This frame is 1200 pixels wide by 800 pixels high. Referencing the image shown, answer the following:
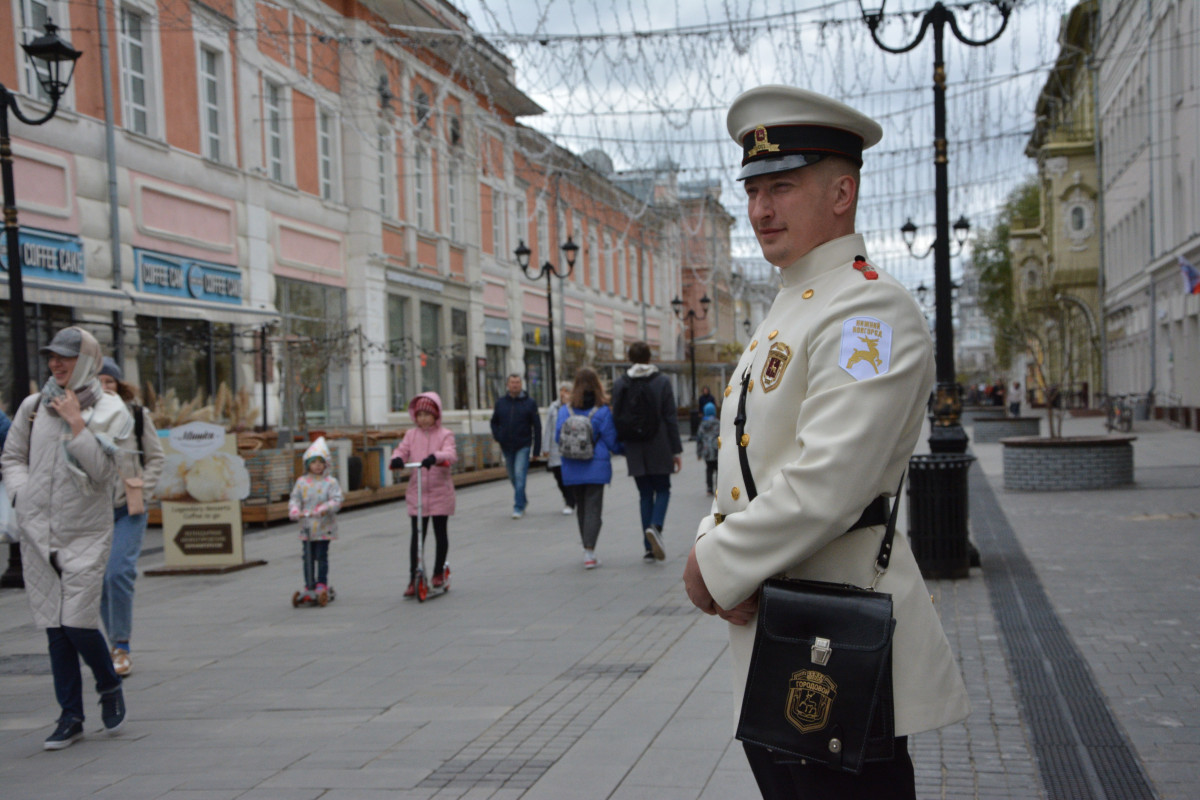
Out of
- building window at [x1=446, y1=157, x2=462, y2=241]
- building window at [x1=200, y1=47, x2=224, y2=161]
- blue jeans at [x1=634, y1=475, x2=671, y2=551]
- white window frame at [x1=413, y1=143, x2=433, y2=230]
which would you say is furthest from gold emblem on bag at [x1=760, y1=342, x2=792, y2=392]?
building window at [x1=446, y1=157, x2=462, y2=241]

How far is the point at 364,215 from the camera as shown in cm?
2792

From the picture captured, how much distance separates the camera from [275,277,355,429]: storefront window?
19672 mm

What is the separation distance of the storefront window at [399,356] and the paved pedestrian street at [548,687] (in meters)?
18.4

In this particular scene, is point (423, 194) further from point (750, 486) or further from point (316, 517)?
A: point (750, 486)

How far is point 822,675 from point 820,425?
1.44 feet

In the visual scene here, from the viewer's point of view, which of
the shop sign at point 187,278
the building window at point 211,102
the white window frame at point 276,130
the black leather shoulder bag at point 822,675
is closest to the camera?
the black leather shoulder bag at point 822,675

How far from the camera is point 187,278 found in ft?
67.9

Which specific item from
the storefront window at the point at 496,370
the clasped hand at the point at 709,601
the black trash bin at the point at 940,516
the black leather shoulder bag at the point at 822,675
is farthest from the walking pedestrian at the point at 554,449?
the storefront window at the point at 496,370

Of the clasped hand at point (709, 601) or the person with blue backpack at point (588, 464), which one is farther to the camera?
the person with blue backpack at point (588, 464)

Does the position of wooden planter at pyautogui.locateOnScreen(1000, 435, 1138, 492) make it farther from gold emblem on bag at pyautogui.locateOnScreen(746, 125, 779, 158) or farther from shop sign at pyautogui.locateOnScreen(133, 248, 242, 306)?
gold emblem on bag at pyautogui.locateOnScreen(746, 125, 779, 158)

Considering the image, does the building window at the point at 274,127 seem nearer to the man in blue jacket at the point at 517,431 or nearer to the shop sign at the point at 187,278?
the shop sign at the point at 187,278

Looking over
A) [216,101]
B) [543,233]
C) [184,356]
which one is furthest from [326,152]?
[543,233]

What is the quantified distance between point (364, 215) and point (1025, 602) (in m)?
22.6

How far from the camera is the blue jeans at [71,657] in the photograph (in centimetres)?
525
